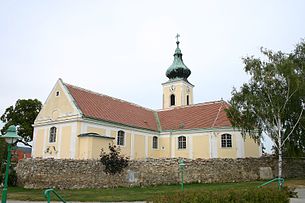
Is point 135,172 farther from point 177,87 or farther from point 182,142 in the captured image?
point 177,87

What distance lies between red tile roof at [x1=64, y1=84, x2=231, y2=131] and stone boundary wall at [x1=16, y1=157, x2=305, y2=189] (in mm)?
7848

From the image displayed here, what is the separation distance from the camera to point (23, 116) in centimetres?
3959

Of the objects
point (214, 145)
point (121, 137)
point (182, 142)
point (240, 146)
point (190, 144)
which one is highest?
point (121, 137)

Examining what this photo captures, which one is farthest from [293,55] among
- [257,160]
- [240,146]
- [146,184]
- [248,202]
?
[248,202]

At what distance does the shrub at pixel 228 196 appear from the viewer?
8375mm

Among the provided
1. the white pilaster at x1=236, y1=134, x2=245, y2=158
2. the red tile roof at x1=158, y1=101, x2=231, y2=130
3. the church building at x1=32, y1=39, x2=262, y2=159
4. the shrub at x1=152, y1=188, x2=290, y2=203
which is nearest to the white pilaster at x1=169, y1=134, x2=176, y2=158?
the church building at x1=32, y1=39, x2=262, y2=159

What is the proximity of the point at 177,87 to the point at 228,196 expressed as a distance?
39.7 metres

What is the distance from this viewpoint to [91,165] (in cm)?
2031

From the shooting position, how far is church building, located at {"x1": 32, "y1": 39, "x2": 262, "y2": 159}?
2697cm

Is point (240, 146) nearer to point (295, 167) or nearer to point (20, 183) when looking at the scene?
point (295, 167)

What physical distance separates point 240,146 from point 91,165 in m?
15.7

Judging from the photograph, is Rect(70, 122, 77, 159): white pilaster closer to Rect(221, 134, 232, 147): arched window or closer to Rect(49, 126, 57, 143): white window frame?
Rect(49, 126, 57, 143): white window frame

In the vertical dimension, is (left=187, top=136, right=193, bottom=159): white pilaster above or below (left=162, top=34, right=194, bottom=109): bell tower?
below

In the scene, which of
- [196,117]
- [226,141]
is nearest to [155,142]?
[196,117]
